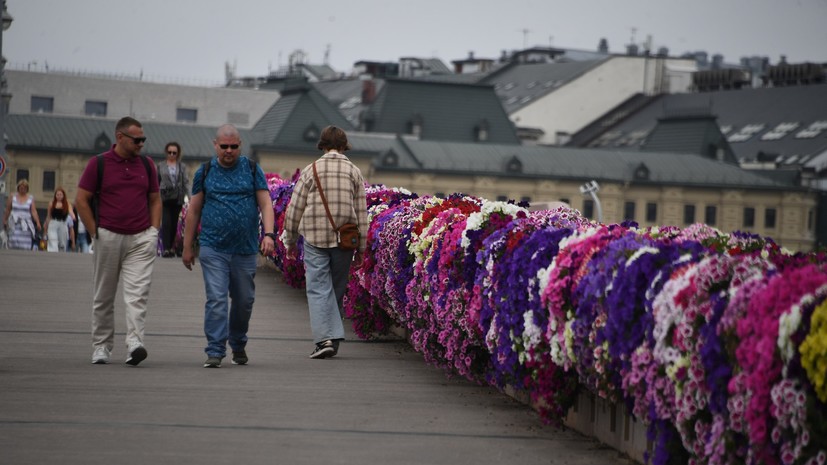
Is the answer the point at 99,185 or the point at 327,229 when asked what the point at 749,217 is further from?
the point at 99,185

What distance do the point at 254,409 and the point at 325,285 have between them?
314 cm

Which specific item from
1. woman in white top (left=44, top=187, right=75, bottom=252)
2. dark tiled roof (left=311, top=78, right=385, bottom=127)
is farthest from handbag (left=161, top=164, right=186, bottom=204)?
dark tiled roof (left=311, top=78, right=385, bottom=127)

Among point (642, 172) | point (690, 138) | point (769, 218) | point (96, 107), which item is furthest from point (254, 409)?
point (690, 138)

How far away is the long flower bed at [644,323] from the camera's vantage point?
22.6 feet

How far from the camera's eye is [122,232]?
12.7 meters

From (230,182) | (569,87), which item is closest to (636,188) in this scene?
(569,87)

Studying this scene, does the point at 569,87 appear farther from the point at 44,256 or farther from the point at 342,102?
the point at 44,256

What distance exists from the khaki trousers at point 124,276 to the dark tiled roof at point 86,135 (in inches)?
4081

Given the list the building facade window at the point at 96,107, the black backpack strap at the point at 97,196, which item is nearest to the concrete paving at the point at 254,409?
the black backpack strap at the point at 97,196

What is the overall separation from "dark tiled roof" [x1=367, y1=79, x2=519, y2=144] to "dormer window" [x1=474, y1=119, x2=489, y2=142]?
0.19 metres

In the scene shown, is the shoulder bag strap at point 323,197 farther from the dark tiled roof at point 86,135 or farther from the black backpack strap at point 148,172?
the dark tiled roof at point 86,135

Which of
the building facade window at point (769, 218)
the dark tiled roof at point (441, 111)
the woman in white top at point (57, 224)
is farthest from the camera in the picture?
the dark tiled roof at point (441, 111)

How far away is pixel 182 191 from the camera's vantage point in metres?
25.0

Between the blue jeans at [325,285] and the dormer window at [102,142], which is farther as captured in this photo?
the dormer window at [102,142]
